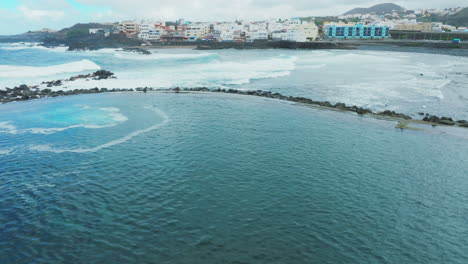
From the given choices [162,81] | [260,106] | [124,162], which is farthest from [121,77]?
[124,162]

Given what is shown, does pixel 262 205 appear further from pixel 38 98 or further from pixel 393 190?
pixel 38 98

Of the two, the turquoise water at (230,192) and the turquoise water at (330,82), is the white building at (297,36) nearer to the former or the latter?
the turquoise water at (330,82)

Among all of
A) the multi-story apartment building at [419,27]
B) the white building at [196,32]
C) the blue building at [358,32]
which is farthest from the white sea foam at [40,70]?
the multi-story apartment building at [419,27]

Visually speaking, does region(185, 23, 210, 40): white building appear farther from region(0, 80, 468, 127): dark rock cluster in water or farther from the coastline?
the coastline

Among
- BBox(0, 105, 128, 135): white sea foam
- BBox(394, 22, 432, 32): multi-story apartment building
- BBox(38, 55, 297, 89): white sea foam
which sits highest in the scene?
BBox(394, 22, 432, 32): multi-story apartment building

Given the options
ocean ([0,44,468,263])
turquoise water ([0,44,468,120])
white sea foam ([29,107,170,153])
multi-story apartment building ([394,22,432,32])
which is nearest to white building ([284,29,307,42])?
multi-story apartment building ([394,22,432,32])

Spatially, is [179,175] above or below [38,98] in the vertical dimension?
below

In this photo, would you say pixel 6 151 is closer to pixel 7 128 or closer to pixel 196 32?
pixel 7 128
